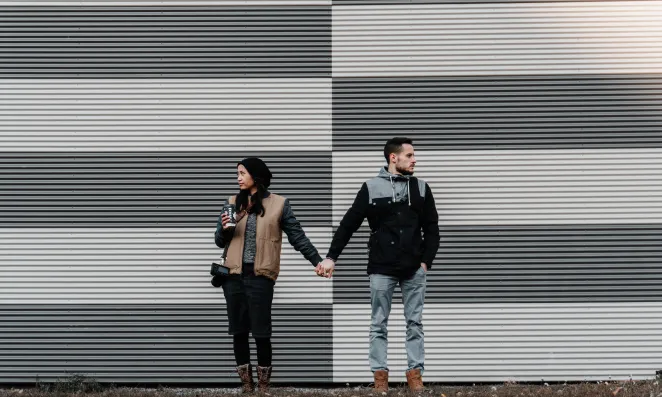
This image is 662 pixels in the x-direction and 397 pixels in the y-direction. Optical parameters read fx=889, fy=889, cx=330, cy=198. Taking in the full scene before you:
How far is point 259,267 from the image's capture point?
737 cm

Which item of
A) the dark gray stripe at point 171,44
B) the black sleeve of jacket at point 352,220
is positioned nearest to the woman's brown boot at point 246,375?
the black sleeve of jacket at point 352,220

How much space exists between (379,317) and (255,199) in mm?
1448

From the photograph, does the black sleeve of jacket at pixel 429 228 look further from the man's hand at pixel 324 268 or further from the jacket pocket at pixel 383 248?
the man's hand at pixel 324 268

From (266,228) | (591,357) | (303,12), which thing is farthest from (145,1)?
(591,357)

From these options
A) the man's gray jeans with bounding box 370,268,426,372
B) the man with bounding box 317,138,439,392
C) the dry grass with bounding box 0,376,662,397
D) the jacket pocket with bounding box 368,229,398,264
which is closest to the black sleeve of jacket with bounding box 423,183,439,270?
the man with bounding box 317,138,439,392

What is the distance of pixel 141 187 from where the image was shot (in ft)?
29.4

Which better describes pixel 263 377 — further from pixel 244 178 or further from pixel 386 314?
pixel 244 178

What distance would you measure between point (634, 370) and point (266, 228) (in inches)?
157

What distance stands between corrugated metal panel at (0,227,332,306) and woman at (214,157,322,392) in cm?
137

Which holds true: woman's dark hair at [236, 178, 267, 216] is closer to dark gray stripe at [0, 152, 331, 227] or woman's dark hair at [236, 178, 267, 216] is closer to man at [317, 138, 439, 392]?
man at [317, 138, 439, 392]

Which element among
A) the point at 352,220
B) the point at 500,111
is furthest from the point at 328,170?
the point at 500,111

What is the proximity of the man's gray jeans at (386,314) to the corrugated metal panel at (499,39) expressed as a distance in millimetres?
2491

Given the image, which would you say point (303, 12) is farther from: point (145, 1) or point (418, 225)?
point (418, 225)

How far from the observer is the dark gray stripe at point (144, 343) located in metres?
8.82
